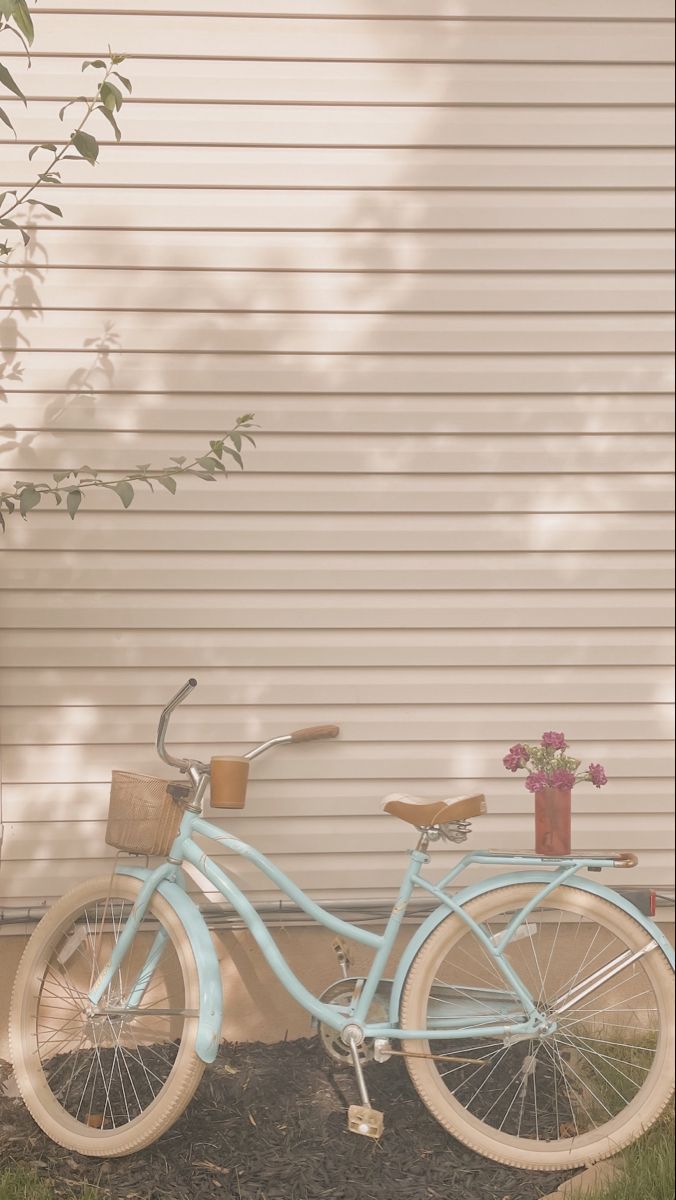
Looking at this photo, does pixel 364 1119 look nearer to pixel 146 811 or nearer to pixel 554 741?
pixel 146 811

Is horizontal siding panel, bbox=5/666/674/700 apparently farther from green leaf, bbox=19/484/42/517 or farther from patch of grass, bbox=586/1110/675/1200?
patch of grass, bbox=586/1110/675/1200

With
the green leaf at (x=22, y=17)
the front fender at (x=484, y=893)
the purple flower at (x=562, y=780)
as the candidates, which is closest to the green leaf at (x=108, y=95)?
the green leaf at (x=22, y=17)

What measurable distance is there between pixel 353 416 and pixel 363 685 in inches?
33.0

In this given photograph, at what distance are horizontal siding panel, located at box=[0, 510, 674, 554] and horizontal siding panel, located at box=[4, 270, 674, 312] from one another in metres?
0.61

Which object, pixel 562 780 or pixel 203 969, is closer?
pixel 203 969

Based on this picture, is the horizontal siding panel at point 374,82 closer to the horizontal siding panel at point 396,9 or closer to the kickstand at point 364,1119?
the horizontal siding panel at point 396,9

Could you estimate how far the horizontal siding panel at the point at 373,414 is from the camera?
334cm

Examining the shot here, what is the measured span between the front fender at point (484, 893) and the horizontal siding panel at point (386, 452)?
1.24 metres

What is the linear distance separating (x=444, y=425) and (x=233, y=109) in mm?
1155

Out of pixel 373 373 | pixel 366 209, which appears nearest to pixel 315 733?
pixel 373 373

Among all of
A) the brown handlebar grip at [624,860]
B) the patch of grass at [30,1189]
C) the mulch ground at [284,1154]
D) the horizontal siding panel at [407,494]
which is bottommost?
the patch of grass at [30,1189]

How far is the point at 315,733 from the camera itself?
10.5ft

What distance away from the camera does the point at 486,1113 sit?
3.12 meters

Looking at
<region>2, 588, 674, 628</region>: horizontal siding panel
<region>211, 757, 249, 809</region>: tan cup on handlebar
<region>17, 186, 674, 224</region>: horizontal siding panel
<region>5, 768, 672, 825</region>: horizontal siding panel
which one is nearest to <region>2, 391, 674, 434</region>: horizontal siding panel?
<region>2, 588, 674, 628</region>: horizontal siding panel
